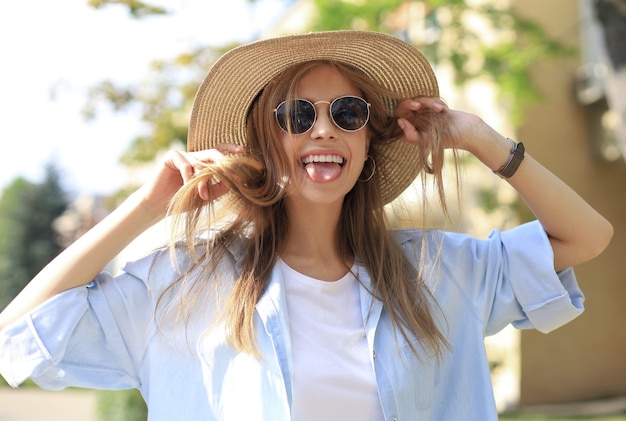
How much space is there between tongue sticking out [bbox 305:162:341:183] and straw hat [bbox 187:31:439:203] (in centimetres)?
36

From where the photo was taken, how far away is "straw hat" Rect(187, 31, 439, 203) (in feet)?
8.00

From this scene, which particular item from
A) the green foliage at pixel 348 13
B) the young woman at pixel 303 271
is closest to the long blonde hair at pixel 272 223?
the young woman at pixel 303 271

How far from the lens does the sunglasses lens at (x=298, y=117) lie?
2.37 metres

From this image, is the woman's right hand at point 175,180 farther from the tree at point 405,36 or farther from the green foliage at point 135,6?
the tree at point 405,36

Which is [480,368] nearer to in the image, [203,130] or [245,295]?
[245,295]

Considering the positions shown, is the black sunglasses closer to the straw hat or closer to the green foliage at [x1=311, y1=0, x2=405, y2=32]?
the straw hat

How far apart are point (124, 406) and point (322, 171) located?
623 cm

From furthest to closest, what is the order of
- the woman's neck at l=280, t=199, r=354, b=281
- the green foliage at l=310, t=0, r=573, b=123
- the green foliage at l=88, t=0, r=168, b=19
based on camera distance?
the green foliage at l=310, t=0, r=573, b=123, the green foliage at l=88, t=0, r=168, b=19, the woman's neck at l=280, t=199, r=354, b=281

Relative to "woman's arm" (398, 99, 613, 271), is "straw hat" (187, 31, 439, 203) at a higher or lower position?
higher

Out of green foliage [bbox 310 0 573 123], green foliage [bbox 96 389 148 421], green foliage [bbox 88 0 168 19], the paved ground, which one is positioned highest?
green foliage [bbox 310 0 573 123]

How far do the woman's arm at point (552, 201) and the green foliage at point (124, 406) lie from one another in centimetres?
594

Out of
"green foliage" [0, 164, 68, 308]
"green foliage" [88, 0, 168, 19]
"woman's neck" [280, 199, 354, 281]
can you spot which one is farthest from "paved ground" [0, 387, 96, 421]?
"woman's neck" [280, 199, 354, 281]

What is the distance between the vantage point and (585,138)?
37.6 feet

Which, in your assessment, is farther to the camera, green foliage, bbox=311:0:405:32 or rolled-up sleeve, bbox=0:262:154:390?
green foliage, bbox=311:0:405:32
